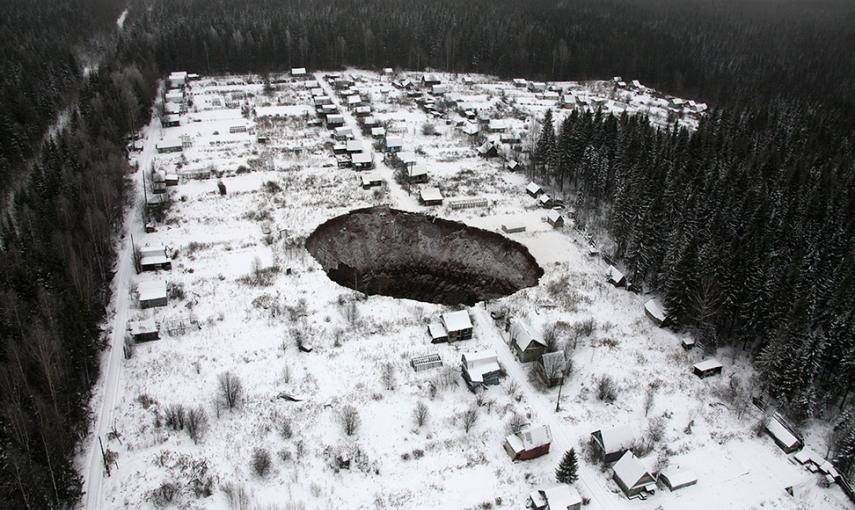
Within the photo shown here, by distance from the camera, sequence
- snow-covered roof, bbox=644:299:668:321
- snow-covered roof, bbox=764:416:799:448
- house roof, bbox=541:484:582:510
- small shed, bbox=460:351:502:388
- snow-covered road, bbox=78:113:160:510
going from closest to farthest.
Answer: house roof, bbox=541:484:582:510 → snow-covered road, bbox=78:113:160:510 → snow-covered roof, bbox=764:416:799:448 → small shed, bbox=460:351:502:388 → snow-covered roof, bbox=644:299:668:321

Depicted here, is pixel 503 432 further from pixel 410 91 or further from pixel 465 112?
pixel 410 91

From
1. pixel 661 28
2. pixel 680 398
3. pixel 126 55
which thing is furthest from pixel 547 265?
pixel 661 28

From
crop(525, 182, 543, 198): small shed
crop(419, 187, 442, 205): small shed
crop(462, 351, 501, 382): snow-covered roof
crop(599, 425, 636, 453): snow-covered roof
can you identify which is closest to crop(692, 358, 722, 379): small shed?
crop(599, 425, 636, 453): snow-covered roof

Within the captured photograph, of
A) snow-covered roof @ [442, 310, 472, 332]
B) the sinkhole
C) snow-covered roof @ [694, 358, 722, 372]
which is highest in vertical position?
snow-covered roof @ [442, 310, 472, 332]

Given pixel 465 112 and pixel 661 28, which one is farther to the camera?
pixel 661 28

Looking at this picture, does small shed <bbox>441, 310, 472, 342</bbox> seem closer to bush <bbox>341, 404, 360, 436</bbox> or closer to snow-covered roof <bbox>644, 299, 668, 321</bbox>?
bush <bbox>341, 404, 360, 436</bbox>

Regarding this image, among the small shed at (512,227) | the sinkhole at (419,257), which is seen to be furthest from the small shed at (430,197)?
the small shed at (512,227)

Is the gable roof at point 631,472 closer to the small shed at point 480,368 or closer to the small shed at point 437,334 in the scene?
the small shed at point 480,368
